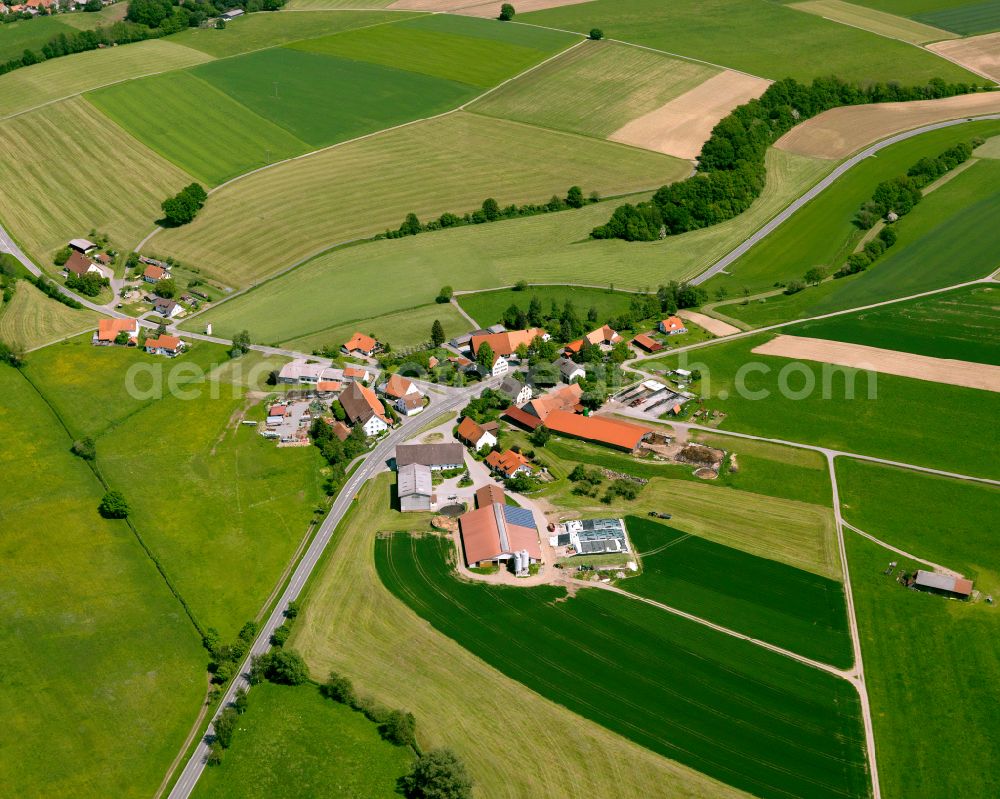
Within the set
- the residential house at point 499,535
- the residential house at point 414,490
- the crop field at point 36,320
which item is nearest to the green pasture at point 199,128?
the crop field at point 36,320

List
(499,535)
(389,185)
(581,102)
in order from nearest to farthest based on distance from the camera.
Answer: (499,535) < (389,185) < (581,102)

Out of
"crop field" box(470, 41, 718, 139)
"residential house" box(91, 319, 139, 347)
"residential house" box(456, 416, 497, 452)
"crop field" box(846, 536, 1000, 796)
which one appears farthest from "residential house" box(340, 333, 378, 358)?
"crop field" box(470, 41, 718, 139)

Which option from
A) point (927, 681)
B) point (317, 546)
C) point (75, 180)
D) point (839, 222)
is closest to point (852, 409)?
point (927, 681)

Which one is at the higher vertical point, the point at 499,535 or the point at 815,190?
the point at 815,190

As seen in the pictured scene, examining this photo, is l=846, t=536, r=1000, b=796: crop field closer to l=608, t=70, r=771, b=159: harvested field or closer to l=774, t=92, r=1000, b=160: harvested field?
l=608, t=70, r=771, b=159: harvested field

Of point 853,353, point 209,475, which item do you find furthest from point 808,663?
point 209,475

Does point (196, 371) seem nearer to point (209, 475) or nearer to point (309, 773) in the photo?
point (209, 475)

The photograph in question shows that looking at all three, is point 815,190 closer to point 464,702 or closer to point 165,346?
point 165,346
